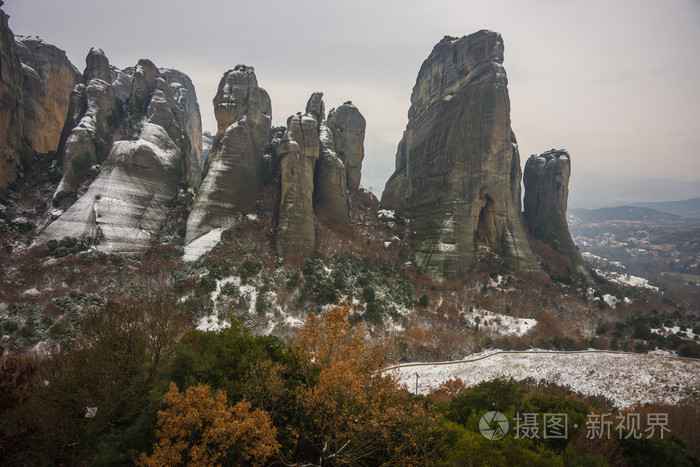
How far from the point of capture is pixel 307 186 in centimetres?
3659

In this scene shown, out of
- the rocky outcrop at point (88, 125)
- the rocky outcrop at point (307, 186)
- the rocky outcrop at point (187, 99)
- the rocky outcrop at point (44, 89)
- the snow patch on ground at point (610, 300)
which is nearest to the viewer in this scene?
the rocky outcrop at point (88, 125)

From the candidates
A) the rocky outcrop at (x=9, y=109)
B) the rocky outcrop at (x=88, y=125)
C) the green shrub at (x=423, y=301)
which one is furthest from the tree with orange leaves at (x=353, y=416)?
the rocky outcrop at (x=9, y=109)

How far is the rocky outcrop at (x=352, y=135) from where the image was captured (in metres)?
54.0

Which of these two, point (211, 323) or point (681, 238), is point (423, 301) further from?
point (681, 238)

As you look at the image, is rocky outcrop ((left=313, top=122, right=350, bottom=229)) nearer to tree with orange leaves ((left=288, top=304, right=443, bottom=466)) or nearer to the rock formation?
the rock formation

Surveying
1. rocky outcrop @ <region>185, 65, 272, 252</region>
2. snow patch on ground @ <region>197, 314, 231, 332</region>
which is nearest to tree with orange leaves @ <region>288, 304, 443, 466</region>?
snow patch on ground @ <region>197, 314, 231, 332</region>

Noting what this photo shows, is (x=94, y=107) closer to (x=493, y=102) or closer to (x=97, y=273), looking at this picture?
(x=97, y=273)

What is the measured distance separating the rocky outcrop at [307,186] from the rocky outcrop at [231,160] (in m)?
4.25

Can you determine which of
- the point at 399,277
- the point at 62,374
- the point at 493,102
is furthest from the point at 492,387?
the point at 493,102

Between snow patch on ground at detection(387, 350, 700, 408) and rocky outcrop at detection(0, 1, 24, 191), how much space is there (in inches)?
1678

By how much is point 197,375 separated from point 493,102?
1883 inches

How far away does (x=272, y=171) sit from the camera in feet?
130

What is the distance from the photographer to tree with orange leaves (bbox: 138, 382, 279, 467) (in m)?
6.37

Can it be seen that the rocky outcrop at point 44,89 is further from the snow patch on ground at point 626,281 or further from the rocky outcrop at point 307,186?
the snow patch on ground at point 626,281
